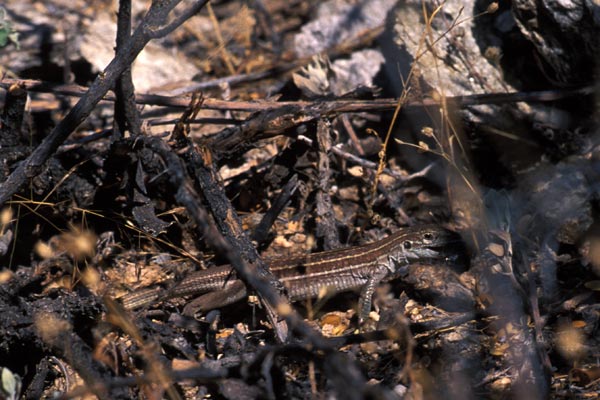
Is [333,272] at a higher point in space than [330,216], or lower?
lower

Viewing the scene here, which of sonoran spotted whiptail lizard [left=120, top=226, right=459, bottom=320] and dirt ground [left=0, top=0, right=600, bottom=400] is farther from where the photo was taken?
sonoran spotted whiptail lizard [left=120, top=226, right=459, bottom=320]

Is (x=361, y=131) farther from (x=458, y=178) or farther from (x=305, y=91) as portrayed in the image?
(x=458, y=178)

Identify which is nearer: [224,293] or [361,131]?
[224,293]

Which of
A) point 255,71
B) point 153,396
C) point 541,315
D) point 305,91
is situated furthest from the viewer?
point 255,71

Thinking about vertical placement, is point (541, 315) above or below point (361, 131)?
below

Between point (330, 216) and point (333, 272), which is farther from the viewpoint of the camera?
point (330, 216)

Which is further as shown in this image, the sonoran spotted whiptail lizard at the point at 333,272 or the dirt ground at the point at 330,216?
the sonoran spotted whiptail lizard at the point at 333,272

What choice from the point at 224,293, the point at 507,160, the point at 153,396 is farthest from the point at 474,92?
the point at 153,396

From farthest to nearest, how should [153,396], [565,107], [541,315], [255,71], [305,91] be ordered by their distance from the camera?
[255,71]
[305,91]
[565,107]
[541,315]
[153,396]
